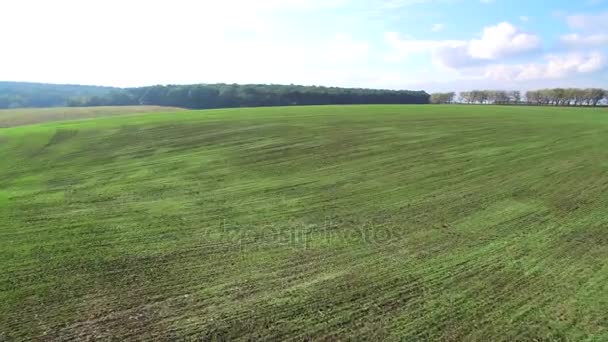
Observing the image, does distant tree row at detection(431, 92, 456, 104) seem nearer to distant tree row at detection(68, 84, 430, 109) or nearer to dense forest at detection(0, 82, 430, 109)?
dense forest at detection(0, 82, 430, 109)

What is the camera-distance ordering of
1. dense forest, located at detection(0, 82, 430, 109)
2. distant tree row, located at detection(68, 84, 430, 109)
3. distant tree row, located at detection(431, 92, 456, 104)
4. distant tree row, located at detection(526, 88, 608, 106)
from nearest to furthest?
distant tree row, located at detection(68, 84, 430, 109)
dense forest, located at detection(0, 82, 430, 109)
distant tree row, located at detection(526, 88, 608, 106)
distant tree row, located at detection(431, 92, 456, 104)

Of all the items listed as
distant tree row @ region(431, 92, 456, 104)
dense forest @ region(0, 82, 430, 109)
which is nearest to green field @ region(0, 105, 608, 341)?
dense forest @ region(0, 82, 430, 109)

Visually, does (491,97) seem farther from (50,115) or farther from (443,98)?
(50,115)

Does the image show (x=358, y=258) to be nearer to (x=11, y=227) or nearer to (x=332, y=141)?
(x=11, y=227)

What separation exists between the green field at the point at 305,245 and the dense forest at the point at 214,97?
241 ft

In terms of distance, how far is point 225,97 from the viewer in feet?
342

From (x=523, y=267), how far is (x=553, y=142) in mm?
26657

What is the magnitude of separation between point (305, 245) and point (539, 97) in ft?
397

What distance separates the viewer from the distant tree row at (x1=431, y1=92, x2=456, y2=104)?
447 ft

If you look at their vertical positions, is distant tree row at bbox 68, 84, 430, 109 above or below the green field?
above

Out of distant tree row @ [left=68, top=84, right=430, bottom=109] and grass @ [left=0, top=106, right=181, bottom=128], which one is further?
distant tree row @ [left=68, top=84, right=430, bottom=109]

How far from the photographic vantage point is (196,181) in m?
24.2

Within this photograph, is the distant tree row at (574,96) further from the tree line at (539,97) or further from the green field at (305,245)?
the green field at (305,245)

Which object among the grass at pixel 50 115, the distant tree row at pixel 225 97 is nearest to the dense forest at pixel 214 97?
the distant tree row at pixel 225 97
